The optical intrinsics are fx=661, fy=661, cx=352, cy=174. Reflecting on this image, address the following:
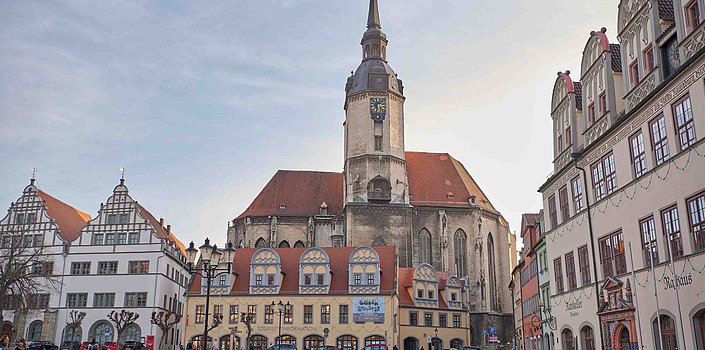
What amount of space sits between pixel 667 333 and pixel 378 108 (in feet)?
167

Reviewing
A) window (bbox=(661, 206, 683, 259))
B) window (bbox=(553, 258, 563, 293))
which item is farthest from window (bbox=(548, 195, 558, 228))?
window (bbox=(661, 206, 683, 259))

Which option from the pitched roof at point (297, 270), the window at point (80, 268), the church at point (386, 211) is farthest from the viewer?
the church at point (386, 211)

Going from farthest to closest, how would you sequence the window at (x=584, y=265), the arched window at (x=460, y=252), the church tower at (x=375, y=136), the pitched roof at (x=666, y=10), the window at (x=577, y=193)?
the arched window at (x=460, y=252) → the church tower at (x=375, y=136) → the window at (x=577, y=193) → the window at (x=584, y=265) → the pitched roof at (x=666, y=10)

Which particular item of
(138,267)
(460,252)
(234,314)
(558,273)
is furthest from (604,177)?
(460,252)

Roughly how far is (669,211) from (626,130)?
166 inches

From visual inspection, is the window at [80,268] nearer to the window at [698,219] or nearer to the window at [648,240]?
the window at [648,240]

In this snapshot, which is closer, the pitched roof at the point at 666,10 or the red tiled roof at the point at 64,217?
the pitched roof at the point at 666,10

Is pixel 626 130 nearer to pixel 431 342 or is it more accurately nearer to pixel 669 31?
pixel 669 31

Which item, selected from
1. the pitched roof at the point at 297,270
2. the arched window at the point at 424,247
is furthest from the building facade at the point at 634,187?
the arched window at the point at 424,247

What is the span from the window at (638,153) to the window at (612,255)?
268cm

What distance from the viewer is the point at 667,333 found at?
21469 mm

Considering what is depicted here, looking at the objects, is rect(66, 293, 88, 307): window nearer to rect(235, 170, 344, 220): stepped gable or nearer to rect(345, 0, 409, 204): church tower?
rect(235, 170, 344, 220): stepped gable

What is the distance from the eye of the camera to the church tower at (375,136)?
223 feet

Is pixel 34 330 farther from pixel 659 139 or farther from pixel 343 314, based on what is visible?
pixel 659 139
